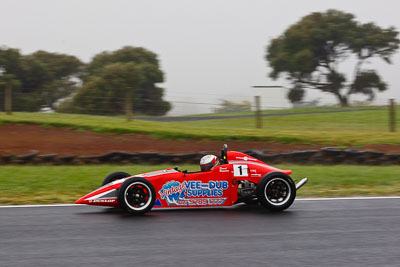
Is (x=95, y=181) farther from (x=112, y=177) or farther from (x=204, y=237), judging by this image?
(x=204, y=237)

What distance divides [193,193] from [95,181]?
10.9 feet

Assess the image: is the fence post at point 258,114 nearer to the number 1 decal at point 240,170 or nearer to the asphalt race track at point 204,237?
the asphalt race track at point 204,237

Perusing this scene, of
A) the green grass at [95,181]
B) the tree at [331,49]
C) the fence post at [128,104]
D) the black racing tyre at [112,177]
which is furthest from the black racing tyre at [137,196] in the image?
the tree at [331,49]

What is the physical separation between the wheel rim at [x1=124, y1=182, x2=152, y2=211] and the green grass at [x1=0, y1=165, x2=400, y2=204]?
180 centimetres

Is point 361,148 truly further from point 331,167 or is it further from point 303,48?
point 303,48

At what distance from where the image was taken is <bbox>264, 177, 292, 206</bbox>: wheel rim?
7140mm

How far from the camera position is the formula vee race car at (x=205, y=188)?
677 centimetres

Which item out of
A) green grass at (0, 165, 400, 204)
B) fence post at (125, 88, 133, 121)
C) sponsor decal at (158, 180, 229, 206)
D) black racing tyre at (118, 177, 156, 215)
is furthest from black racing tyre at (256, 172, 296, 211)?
fence post at (125, 88, 133, 121)

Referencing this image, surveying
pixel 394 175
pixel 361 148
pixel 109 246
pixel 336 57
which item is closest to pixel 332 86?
pixel 336 57

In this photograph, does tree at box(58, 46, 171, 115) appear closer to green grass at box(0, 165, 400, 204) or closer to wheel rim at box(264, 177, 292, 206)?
green grass at box(0, 165, 400, 204)

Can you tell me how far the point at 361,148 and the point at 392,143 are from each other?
1343 millimetres

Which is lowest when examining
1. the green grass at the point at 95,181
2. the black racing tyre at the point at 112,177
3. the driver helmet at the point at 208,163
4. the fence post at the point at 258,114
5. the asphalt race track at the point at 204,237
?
the asphalt race track at the point at 204,237

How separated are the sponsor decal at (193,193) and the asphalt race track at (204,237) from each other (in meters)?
0.20

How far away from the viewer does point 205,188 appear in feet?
23.0
